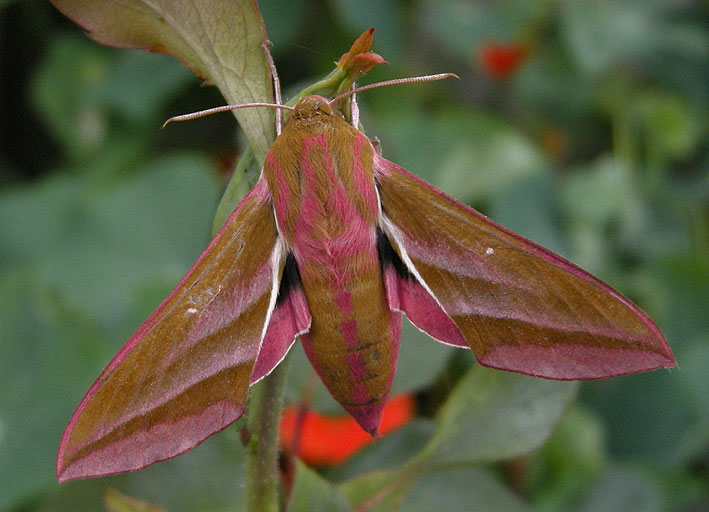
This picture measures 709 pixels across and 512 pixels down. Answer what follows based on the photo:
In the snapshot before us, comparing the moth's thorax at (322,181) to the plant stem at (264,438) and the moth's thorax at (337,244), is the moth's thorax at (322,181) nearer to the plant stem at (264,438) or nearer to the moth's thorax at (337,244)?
the moth's thorax at (337,244)

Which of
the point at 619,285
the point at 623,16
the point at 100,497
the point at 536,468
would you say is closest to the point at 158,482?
the point at 100,497

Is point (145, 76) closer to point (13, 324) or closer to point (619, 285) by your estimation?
point (13, 324)

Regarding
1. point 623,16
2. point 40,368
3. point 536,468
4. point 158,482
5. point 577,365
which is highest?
point 577,365

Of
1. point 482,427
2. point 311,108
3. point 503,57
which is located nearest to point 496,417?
point 482,427

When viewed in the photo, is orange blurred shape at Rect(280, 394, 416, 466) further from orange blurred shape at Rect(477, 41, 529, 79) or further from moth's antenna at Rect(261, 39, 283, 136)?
orange blurred shape at Rect(477, 41, 529, 79)

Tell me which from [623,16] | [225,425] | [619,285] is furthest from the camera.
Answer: [623,16]

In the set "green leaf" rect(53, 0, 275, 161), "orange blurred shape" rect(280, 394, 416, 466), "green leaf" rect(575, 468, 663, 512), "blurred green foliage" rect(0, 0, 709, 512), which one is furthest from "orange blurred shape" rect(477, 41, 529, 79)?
"green leaf" rect(53, 0, 275, 161)

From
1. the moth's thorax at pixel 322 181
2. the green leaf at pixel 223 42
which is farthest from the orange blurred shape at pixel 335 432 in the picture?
the green leaf at pixel 223 42
